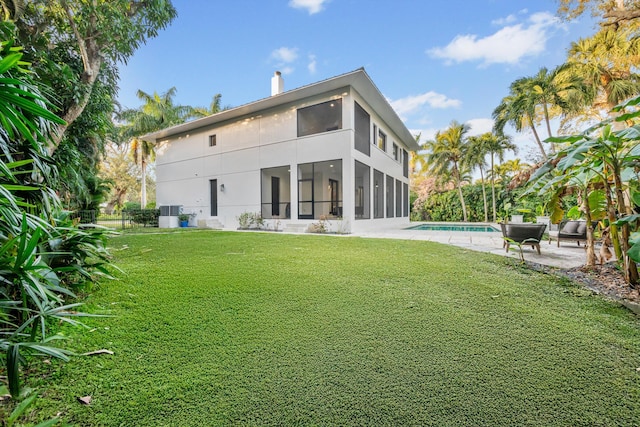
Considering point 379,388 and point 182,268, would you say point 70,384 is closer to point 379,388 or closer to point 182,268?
point 379,388

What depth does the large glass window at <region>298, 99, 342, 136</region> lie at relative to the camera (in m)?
11.7

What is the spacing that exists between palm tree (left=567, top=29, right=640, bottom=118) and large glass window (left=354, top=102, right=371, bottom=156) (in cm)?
1026

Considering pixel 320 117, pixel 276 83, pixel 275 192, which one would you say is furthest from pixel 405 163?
pixel 276 83

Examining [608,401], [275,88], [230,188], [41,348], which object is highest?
[275,88]

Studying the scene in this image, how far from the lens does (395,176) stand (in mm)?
17422

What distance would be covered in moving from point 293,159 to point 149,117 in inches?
601

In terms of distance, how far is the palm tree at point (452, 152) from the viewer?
2062 cm

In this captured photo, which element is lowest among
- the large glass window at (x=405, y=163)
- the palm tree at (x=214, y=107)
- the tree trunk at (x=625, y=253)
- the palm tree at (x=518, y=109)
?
the tree trunk at (x=625, y=253)

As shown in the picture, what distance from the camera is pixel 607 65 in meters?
12.9

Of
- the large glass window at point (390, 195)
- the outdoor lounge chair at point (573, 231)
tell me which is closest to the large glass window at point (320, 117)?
the large glass window at point (390, 195)

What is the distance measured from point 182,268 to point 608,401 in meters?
4.80

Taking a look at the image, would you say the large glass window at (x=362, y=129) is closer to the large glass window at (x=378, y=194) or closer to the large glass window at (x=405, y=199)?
the large glass window at (x=378, y=194)

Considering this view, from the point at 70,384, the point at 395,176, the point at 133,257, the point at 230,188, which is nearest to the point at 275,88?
the point at 230,188

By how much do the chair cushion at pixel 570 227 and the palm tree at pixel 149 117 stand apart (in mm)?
24117
